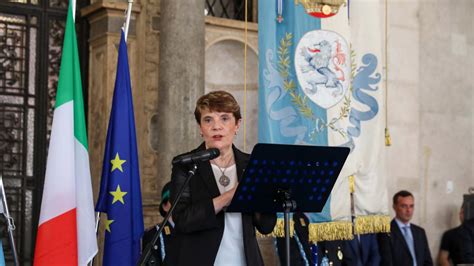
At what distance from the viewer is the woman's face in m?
4.85

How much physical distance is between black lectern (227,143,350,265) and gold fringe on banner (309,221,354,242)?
10.5ft

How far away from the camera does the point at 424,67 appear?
10633mm

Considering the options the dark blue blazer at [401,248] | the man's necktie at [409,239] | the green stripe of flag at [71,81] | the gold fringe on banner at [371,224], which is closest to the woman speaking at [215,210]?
the green stripe of flag at [71,81]

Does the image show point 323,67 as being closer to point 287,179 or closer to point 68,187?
point 68,187

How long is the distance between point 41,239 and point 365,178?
3.47m

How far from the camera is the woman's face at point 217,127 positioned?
485 centimetres

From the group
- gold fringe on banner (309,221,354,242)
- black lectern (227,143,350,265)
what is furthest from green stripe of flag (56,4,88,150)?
gold fringe on banner (309,221,354,242)

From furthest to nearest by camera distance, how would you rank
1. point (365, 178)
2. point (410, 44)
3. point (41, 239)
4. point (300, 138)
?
1. point (410, 44)
2. point (365, 178)
3. point (300, 138)
4. point (41, 239)

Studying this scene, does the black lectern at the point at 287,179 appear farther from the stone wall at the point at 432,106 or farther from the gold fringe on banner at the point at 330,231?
the stone wall at the point at 432,106

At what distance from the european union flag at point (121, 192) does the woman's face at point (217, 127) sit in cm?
176

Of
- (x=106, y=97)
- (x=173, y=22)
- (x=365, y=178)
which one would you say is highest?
(x=173, y=22)

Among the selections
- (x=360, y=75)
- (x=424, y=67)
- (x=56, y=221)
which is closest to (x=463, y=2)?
(x=424, y=67)

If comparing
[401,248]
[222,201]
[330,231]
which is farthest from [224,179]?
[401,248]

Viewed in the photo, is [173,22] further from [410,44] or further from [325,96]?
[410,44]
